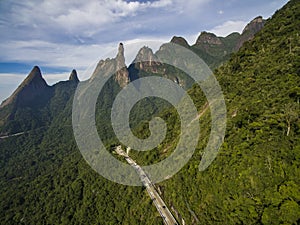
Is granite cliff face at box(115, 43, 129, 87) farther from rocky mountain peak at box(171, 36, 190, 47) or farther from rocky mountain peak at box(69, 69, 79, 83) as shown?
rocky mountain peak at box(69, 69, 79, 83)

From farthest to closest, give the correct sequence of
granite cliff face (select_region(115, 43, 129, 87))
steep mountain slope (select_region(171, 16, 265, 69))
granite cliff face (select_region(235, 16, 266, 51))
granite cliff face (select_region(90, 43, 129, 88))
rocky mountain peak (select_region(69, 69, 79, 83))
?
rocky mountain peak (select_region(69, 69, 79, 83)) < steep mountain slope (select_region(171, 16, 265, 69)) < granite cliff face (select_region(90, 43, 129, 88)) < granite cliff face (select_region(115, 43, 129, 87)) < granite cliff face (select_region(235, 16, 266, 51))

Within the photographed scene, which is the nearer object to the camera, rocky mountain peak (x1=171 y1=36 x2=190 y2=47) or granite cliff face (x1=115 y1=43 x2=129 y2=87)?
granite cliff face (x1=115 y1=43 x2=129 y2=87)

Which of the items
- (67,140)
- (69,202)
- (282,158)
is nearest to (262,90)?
(282,158)

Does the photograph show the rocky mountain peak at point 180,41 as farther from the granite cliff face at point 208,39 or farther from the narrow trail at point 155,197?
the narrow trail at point 155,197

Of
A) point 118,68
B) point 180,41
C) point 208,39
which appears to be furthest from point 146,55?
point 208,39

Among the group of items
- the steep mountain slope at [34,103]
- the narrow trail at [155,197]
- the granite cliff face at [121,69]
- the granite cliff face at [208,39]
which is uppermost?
the granite cliff face at [208,39]

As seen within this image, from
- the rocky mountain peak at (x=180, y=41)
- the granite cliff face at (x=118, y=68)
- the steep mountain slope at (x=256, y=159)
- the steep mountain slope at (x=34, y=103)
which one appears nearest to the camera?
the steep mountain slope at (x=256, y=159)

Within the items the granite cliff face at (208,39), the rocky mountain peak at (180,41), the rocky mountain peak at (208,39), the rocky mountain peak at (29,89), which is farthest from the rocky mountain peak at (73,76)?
the rocky mountain peak at (208,39)

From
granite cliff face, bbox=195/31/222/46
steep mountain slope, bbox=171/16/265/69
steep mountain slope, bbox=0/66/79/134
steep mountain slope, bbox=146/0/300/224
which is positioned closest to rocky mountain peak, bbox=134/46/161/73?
steep mountain slope, bbox=171/16/265/69

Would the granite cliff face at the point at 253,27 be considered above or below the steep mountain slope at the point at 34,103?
above
